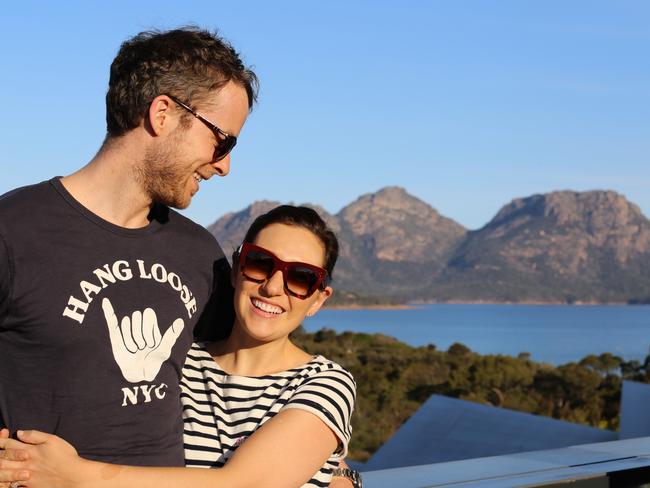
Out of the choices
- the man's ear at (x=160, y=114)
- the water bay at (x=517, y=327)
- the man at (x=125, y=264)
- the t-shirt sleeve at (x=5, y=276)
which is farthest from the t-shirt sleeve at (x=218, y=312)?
the water bay at (x=517, y=327)

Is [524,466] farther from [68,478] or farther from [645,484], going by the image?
[68,478]

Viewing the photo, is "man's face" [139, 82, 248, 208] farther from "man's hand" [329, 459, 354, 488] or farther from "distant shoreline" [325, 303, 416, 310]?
"distant shoreline" [325, 303, 416, 310]

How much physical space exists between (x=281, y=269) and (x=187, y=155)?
0.96 ft

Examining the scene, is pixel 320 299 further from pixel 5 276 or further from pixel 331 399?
pixel 5 276

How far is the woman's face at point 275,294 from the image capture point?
6.00ft

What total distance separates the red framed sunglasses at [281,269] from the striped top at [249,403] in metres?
0.15

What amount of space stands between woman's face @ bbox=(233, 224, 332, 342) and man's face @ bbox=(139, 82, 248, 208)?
0.58 ft

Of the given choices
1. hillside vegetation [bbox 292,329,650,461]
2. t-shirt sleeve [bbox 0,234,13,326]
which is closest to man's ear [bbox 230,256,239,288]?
t-shirt sleeve [bbox 0,234,13,326]

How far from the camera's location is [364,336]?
118ft

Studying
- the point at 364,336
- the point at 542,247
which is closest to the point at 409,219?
the point at 542,247

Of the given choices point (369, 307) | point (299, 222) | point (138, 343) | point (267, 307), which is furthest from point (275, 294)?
point (369, 307)

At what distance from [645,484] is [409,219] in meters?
158

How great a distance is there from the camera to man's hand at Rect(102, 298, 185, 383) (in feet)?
5.51

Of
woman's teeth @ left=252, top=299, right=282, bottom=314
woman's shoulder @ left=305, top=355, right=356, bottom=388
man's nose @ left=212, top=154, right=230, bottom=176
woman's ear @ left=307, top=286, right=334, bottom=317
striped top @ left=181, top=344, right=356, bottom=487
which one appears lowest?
striped top @ left=181, top=344, right=356, bottom=487
